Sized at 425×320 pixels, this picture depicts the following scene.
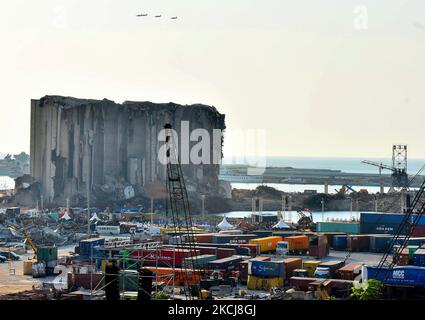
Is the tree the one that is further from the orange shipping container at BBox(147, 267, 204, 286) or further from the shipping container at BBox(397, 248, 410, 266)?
the shipping container at BBox(397, 248, 410, 266)

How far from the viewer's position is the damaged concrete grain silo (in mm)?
49750

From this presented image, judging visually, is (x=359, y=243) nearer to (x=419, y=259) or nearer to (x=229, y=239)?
(x=229, y=239)

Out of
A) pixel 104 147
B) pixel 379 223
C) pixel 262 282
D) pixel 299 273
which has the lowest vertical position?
pixel 262 282

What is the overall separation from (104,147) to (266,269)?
122 feet

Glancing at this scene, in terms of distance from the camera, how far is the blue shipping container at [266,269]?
1855cm

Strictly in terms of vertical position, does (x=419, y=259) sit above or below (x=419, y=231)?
below

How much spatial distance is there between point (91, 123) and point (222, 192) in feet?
41.1

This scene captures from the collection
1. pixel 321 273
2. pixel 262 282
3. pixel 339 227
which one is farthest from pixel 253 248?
pixel 339 227

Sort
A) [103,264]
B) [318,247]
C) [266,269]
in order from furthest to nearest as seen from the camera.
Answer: [318,247]
[103,264]
[266,269]

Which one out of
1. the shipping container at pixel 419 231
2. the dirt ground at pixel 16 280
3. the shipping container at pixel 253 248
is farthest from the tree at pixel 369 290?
the shipping container at pixel 419 231

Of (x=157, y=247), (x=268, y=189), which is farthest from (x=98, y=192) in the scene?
(x=157, y=247)

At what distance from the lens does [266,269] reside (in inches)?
731

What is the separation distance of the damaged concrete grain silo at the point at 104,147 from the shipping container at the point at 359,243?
2573cm
